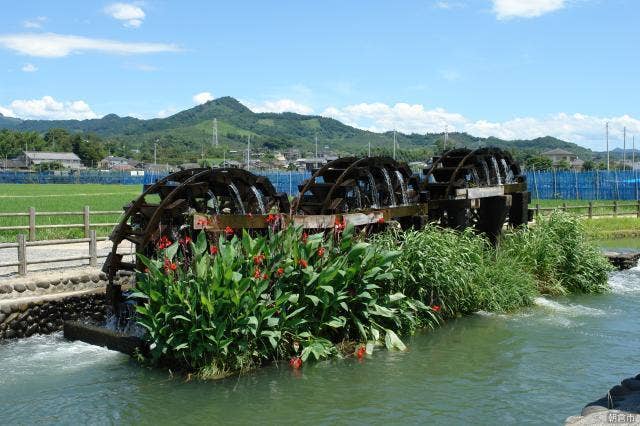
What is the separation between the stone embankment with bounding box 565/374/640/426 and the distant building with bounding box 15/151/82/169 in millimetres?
124408

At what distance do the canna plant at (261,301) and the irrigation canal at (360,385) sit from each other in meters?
0.36

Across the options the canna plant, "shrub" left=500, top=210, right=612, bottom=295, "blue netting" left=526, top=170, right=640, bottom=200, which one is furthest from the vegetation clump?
"blue netting" left=526, top=170, right=640, bottom=200

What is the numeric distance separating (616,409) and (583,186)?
47.2 metres

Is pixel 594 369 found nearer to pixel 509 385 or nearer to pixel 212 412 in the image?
pixel 509 385

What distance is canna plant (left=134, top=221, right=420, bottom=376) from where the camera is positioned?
9.55m

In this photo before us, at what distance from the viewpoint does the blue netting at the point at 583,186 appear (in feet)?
164

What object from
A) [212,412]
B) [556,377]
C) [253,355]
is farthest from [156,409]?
[556,377]

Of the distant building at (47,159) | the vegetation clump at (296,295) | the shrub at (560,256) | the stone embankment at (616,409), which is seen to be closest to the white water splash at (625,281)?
the shrub at (560,256)

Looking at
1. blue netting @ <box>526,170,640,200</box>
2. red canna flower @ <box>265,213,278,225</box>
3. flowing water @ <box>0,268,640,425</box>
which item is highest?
blue netting @ <box>526,170,640,200</box>

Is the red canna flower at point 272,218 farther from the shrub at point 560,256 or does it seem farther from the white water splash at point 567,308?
the shrub at point 560,256

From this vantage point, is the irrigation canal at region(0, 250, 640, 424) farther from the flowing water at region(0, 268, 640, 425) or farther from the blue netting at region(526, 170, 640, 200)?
the blue netting at region(526, 170, 640, 200)

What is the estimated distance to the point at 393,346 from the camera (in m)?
11.4

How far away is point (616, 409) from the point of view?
22.4ft

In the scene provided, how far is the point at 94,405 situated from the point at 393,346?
15.2 ft
